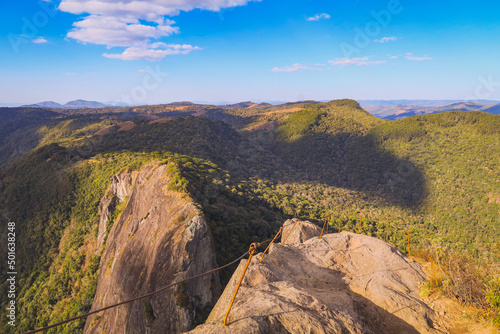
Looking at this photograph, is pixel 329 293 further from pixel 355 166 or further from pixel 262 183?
pixel 355 166

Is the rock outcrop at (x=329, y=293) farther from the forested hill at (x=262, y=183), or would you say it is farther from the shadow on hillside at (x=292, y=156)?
the shadow on hillside at (x=292, y=156)

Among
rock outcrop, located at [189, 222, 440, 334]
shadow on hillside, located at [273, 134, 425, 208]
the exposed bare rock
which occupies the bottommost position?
shadow on hillside, located at [273, 134, 425, 208]

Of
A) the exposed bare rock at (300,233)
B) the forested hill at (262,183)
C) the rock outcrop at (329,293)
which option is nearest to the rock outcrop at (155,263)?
the forested hill at (262,183)

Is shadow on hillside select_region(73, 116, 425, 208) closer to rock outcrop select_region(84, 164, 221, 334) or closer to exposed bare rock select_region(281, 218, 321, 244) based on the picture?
rock outcrop select_region(84, 164, 221, 334)

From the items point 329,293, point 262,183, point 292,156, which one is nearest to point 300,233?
point 329,293

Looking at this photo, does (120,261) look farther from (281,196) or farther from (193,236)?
(281,196)

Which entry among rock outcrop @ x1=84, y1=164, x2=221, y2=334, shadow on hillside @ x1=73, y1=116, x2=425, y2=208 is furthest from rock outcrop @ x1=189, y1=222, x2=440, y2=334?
shadow on hillside @ x1=73, y1=116, x2=425, y2=208
